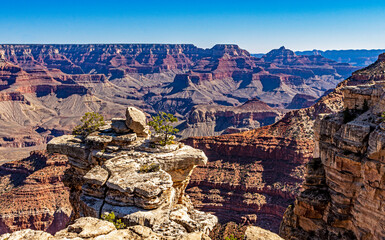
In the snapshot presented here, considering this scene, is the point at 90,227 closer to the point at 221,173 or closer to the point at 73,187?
the point at 73,187

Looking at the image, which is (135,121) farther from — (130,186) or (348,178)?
(348,178)

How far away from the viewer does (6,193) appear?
6425cm

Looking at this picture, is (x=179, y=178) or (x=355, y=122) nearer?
(x=355, y=122)

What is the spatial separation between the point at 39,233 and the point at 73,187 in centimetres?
1640

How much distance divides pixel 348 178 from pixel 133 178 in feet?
53.6

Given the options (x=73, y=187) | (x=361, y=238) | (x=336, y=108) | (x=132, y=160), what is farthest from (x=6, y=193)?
(x=336, y=108)

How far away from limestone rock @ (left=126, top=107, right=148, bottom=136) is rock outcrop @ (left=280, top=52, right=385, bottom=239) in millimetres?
15281

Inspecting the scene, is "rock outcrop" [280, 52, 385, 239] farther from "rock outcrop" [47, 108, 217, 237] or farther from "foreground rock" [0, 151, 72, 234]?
"foreground rock" [0, 151, 72, 234]

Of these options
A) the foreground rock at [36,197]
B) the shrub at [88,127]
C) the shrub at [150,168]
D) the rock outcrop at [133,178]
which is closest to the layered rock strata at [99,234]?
the rock outcrop at [133,178]

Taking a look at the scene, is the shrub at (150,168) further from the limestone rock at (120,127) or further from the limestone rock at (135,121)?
the limestone rock at (120,127)

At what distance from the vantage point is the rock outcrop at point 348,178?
20.1 metres

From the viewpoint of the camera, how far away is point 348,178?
22.4m

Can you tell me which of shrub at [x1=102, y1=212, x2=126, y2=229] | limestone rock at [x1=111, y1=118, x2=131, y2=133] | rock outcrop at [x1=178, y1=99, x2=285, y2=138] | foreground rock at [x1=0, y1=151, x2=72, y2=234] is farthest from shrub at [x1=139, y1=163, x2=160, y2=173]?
rock outcrop at [x1=178, y1=99, x2=285, y2=138]

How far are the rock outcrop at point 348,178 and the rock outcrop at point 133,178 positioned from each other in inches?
346
